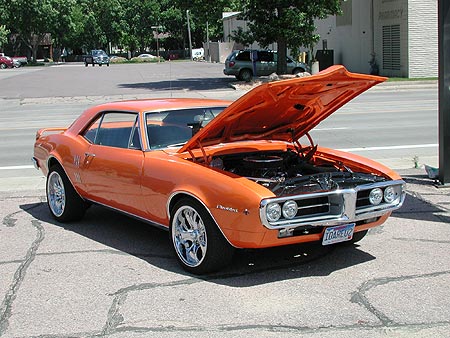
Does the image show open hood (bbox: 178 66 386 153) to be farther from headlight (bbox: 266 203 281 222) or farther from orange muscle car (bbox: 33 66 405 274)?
headlight (bbox: 266 203 281 222)

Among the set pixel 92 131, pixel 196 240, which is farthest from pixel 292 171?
pixel 92 131

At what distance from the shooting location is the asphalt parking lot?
4270mm

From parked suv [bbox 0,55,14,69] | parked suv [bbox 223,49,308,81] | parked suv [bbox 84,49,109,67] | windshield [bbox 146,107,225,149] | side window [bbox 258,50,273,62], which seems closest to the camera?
windshield [bbox 146,107,225,149]

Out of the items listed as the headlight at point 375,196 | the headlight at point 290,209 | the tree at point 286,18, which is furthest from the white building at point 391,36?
the headlight at point 290,209

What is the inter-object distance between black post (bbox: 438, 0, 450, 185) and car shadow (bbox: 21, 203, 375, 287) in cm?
296

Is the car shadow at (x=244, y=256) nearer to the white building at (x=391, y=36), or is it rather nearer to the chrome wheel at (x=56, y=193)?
the chrome wheel at (x=56, y=193)

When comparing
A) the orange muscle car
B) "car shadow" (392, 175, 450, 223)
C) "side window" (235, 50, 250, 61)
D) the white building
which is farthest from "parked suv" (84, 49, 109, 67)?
"car shadow" (392, 175, 450, 223)

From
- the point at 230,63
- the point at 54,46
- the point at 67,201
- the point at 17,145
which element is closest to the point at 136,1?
the point at 54,46

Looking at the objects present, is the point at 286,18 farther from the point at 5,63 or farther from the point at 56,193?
the point at 5,63

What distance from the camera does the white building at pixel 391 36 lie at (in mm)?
31734

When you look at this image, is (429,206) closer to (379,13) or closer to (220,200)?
(220,200)

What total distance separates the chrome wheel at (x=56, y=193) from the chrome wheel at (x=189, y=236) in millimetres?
2212

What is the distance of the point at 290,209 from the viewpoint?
15.9ft

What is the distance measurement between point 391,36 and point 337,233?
30.8 m
